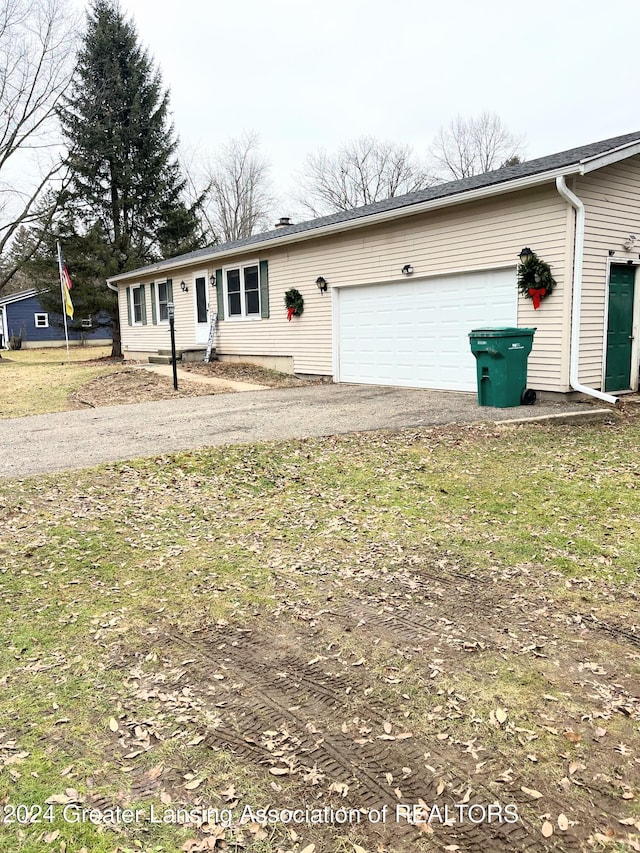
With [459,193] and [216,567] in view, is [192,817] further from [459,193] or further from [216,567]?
[459,193]

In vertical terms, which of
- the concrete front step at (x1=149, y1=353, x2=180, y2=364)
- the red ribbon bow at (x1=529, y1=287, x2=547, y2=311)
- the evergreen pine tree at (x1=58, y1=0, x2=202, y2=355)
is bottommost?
the concrete front step at (x1=149, y1=353, x2=180, y2=364)

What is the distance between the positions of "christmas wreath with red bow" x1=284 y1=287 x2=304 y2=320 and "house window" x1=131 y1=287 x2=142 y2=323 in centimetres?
942

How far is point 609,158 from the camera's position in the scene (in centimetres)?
842

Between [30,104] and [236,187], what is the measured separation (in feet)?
48.7

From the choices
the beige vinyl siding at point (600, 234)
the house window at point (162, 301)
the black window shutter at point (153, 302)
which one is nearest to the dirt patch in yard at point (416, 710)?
the beige vinyl siding at point (600, 234)

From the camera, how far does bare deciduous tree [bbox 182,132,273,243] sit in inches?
1454

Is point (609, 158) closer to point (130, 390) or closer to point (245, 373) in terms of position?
point (245, 373)

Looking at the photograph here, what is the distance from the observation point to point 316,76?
3117cm

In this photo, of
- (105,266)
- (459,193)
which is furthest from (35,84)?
Answer: (459,193)

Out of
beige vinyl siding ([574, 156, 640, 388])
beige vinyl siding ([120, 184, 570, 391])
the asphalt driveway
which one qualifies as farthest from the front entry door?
beige vinyl siding ([574, 156, 640, 388])

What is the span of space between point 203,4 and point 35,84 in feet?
35.5

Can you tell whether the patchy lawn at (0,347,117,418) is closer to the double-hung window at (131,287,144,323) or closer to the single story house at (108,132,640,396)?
the double-hung window at (131,287,144,323)

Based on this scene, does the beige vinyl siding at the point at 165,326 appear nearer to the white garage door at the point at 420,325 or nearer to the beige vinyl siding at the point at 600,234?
the white garage door at the point at 420,325

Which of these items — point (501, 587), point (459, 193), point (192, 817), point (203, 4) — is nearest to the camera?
point (192, 817)
